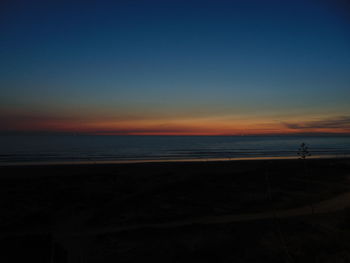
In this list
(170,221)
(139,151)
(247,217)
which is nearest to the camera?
(170,221)

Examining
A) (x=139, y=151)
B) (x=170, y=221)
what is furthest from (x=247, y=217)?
(x=139, y=151)

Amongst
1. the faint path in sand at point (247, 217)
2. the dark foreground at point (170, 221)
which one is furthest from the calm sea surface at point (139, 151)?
the faint path in sand at point (247, 217)

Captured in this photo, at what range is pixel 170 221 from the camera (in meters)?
9.73

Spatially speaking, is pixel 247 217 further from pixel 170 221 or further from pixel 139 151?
pixel 139 151

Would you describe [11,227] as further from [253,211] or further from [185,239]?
[253,211]

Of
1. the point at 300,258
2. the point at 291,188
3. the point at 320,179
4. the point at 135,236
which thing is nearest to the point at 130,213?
the point at 135,236

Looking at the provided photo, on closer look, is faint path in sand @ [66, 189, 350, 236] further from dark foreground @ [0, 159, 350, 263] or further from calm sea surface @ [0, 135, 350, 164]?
calm sea surface @ [0, 135, 350, 164]

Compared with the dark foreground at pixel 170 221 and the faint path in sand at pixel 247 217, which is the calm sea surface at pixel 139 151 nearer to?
the dark foreground at pixel 170 221

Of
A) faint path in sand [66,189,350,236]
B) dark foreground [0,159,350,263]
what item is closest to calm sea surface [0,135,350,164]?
dark foreground [0,159,350,263]

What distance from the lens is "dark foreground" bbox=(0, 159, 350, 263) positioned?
6562 millimetres

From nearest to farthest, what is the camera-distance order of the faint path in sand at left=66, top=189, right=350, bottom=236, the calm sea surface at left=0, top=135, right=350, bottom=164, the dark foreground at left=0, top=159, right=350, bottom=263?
the dark foreground at left=0, top=159, right=350, bottom=263, the faint path in sand at left=66, top=189, right=350, bottom=236, the calm sea surface at left=0, top=135, right=350, bottom=164

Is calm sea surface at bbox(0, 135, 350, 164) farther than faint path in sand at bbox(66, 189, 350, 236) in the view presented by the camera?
Yes

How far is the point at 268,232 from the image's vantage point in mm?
7793

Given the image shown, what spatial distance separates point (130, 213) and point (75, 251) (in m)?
3.56
